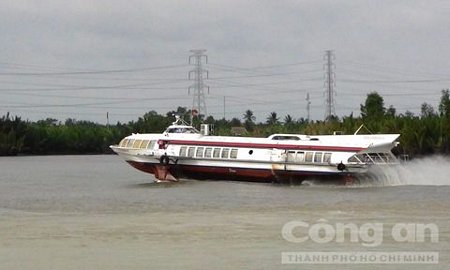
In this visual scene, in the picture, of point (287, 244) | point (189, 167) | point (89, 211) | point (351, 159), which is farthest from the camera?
point (189, 167)

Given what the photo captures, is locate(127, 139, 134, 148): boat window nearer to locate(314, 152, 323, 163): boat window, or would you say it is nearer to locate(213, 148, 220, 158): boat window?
locate(213, 148, 220, 158): boat window

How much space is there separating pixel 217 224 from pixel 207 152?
2735 centimetres

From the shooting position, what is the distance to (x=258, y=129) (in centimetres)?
11038

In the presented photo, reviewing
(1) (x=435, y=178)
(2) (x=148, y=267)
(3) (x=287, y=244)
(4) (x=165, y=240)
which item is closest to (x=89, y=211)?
(4) (x=165, y=240)

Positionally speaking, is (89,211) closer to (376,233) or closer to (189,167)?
(376,233)

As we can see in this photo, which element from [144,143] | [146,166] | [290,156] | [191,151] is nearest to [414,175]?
[290,156]

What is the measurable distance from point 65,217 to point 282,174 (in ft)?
76.3

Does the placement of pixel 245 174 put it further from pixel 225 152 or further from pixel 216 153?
pixel 216 153

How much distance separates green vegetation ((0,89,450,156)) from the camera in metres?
77.6

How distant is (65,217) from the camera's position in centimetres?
3372

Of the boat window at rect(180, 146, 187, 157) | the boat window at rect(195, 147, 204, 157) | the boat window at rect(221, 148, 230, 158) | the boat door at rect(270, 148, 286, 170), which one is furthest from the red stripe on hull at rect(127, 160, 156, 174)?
the boat door at rect(270, 148, 286, 170)

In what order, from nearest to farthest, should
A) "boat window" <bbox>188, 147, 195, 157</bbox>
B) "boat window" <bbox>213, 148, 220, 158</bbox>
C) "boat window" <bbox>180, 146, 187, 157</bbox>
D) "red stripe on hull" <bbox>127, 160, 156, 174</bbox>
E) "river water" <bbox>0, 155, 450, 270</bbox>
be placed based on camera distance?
"river water" <bbox>0, 155, 450, 270</bbox> < "boat window" <bbox>213, 148, 220, 158</bbox> < "boat window" <bbox>188, 147, 195, 157</bbox> < "boat window" <bbox>180, 146, 187, 157</bbox> < "red stripe on hull" <bbox>127, 160, 156, 174</bbox>

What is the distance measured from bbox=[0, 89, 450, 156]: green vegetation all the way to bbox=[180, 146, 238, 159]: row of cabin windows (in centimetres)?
2068

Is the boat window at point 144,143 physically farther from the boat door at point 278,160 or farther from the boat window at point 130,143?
the boat door at point 278,160
